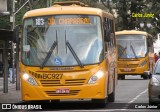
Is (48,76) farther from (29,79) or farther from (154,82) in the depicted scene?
(154,82)

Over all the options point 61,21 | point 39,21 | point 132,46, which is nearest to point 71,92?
point 61,21

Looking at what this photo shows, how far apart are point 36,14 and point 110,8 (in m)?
61.6

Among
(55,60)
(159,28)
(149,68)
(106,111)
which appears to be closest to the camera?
(106,111)

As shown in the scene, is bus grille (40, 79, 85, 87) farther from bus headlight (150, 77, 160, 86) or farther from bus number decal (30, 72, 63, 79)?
bus headlight (150, 77, 160, 86)

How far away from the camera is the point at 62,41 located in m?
18.9

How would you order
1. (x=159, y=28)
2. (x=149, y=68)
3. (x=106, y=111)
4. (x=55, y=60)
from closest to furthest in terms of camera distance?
1. (x=106, y=111)
2. (x=55, y=60)
3. (x=149, y=68)
4. (x=159, y=28)

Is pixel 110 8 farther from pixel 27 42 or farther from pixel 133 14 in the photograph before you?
pixel 27 42

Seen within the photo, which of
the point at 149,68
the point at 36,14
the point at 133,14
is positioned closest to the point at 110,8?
the point at 133,14

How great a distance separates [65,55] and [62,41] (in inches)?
17.1

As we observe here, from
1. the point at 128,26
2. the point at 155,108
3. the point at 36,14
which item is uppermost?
the point at 36,14

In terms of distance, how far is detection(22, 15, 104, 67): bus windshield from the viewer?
18.8 m

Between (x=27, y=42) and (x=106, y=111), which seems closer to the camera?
(x=106, y=111)

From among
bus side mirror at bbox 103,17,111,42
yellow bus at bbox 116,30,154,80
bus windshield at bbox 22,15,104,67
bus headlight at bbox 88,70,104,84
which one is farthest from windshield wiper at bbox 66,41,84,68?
yellow bus at bbox 116,30,154,80

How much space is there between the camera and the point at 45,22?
63.1ft
